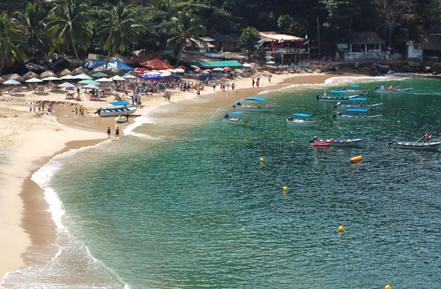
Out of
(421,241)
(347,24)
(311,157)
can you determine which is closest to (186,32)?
(347,24)

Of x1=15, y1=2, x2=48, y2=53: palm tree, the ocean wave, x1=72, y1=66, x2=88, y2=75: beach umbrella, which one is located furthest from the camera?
x1=15, y1=2, x2=48, y2=53: palm tree

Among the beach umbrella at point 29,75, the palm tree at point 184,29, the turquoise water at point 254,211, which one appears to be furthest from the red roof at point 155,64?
the turquoise water at point 254,211

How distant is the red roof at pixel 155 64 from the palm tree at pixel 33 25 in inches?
657

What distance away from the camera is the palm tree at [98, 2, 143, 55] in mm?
107750

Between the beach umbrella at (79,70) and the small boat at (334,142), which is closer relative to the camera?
the small boat at (334,142)

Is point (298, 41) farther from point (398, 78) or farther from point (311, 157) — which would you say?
point (311, 157)

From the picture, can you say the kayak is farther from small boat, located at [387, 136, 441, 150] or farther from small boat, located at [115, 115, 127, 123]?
small boat, located at [115, 115, 127, 123]

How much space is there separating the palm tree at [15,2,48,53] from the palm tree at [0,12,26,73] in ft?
13.8

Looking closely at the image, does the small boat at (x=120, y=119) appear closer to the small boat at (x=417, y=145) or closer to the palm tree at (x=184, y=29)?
the small boat at (x=417, y=145)

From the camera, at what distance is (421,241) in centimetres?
4481

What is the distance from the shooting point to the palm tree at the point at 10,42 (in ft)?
311

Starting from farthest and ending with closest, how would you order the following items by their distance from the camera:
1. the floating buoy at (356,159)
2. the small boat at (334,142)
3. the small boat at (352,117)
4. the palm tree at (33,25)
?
the palm tree at (33,25) < the small boat at (352,117) < the small boat at (334,142) < the floating buoy at (356,159)

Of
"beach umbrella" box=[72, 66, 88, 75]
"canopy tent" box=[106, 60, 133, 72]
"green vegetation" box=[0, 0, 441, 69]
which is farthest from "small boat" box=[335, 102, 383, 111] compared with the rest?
"beach umbrella" box=[72, 66, 88, 75]

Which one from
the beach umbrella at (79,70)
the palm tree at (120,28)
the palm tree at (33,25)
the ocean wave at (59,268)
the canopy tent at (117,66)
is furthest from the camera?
the palm tree at (120,28)
